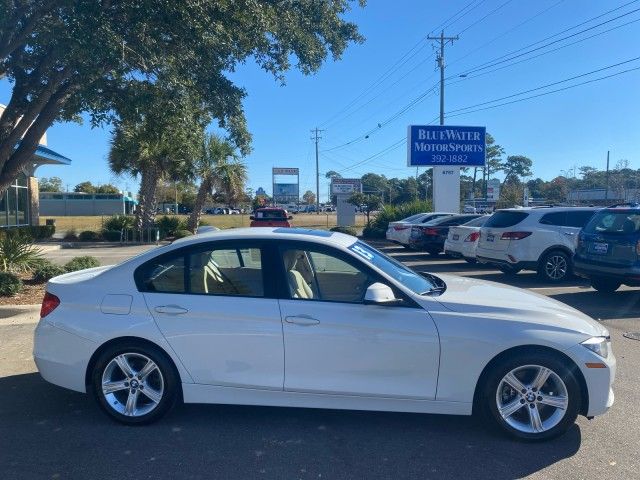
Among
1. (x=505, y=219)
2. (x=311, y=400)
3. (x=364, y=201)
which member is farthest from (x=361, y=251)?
(x=364, y=201)

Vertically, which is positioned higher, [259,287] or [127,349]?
[259,287]

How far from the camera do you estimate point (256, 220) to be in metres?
22.5

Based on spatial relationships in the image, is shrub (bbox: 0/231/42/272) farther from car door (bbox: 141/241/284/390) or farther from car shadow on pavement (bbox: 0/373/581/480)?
car door (bbox: 141/241/284/390)

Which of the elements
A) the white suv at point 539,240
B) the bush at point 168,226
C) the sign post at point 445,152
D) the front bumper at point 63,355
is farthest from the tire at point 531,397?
the bush at point 168,226

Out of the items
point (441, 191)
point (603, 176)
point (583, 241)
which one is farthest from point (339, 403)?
point (603, 176)

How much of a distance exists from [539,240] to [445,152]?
49.0 ft

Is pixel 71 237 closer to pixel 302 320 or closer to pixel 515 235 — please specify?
pixel 515 235

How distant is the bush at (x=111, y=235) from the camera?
1050 inches

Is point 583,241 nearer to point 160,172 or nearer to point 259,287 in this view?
point 259,287

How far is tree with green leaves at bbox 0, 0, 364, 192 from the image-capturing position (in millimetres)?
8250

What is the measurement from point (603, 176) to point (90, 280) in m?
89.9

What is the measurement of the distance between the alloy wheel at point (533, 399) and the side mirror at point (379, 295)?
39.7 inches

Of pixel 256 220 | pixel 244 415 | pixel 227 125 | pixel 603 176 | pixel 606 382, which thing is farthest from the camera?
pixel 603 176

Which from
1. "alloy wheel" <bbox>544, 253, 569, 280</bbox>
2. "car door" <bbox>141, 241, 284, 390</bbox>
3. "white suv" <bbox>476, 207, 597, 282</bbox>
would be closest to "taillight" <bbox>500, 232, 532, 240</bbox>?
"white suv" <bbox>476, 207, 597, 282</bbox>
